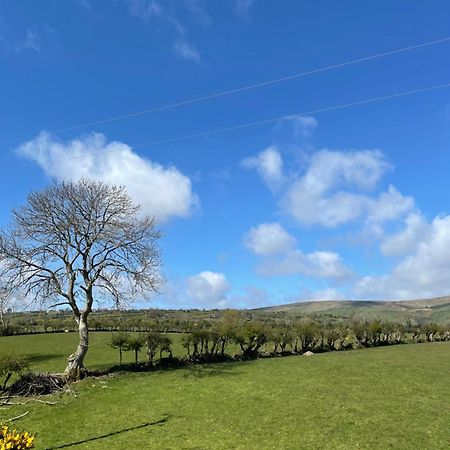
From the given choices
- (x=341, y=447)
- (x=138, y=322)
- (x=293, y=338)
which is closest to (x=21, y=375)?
(x=341, y=447)

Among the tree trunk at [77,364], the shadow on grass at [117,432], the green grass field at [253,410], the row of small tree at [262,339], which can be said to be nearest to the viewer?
the green grass field at [253,410]

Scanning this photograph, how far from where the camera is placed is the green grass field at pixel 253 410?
53.2ft

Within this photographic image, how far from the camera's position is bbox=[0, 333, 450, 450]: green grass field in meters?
16.2

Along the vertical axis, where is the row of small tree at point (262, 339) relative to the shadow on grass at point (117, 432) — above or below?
above

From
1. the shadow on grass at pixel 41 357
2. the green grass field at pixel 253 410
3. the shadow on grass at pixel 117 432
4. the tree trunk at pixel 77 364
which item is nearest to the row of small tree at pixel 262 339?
the green grass field at pixel 253 410

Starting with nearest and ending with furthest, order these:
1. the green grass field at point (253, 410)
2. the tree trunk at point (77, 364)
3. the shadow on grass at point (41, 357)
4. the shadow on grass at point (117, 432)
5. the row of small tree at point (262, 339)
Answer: the green grass field at point (253, 410) → the shadow on grass at point (117, 432) → the tree trunk at point (77, 364) → the row of small tree at point (262, 339) → the shadow on grass at point (41, 357)

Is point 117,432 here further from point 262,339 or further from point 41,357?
point 41,357

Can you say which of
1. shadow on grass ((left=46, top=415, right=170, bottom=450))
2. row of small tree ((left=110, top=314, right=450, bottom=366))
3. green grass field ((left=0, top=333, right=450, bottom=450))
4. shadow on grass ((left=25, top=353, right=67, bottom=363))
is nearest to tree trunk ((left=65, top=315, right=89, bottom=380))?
green grass field ((left=0, top=333, right=450, bottom=450))

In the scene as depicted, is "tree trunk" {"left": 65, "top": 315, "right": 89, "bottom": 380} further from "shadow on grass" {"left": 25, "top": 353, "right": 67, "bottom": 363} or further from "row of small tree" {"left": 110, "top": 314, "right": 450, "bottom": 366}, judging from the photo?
"shadow on grass" {"left": 25, "top": 353, "right": 67, "bottom": 363}

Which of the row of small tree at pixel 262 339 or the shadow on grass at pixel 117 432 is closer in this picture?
the shadow on grass at pixel 117 432

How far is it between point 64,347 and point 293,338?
27.5 meters

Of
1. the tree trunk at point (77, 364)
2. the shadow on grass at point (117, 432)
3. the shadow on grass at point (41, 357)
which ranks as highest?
the tree trunk at point (77, 364)

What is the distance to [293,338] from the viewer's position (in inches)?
2089

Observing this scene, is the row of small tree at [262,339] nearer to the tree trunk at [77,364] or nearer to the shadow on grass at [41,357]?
the shadow on grass at [41,357]
